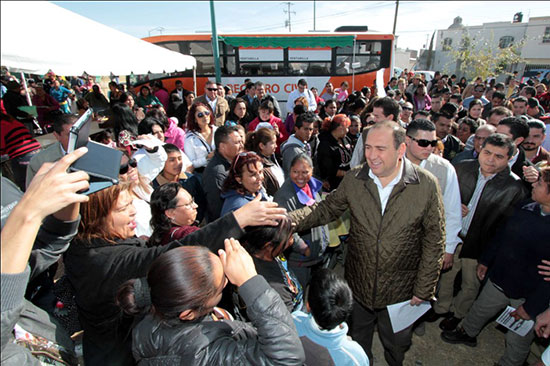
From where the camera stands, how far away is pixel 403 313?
230cm

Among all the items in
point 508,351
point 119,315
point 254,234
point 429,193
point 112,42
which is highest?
point 112,42

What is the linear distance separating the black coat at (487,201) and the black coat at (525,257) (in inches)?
8.6

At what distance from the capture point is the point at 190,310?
1218 mm

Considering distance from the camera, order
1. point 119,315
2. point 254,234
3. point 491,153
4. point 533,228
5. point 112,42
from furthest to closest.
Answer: point 112,42
point 491,153
point 533,228
point 254,234
point 119,315

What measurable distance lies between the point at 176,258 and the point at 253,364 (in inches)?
20.6

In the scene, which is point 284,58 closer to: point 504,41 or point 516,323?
point 516,323

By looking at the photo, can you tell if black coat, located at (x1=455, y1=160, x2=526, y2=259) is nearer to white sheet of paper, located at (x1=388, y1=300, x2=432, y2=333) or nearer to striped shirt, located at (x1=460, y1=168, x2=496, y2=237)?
striped shirt, located at (x1=460, y1=168, x2=496, y2=237)

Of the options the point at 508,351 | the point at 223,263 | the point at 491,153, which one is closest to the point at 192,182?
the point at 223,263

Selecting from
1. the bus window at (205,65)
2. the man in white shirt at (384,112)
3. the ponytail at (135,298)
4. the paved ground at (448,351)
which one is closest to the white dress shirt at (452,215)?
→ the paved ground at (448,351)

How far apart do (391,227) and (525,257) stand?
3.93ft

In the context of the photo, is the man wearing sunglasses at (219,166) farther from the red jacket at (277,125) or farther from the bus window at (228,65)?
the bus window at (228,65)

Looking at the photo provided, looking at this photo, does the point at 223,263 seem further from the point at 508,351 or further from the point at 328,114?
the point at 328,114

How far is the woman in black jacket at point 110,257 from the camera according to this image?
1512 mm

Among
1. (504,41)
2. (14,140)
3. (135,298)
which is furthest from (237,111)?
(504,41)
